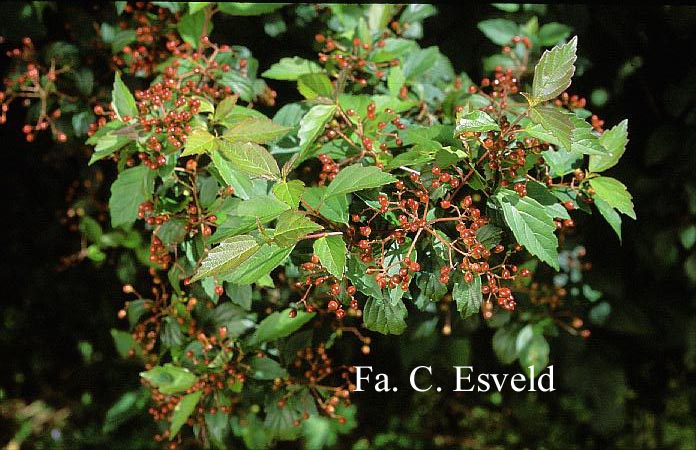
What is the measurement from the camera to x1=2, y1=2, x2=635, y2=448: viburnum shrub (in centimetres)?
112

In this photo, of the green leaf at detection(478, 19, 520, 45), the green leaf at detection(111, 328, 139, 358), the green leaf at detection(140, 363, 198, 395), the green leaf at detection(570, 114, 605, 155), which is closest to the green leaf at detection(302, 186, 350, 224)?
the green leaf at detection(570, 114, 605, 155)

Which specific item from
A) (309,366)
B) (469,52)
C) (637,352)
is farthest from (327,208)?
(637,352)

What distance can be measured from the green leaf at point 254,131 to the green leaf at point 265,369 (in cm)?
53

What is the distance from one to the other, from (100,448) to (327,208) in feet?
6.38

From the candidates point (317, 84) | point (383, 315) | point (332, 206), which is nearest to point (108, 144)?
point (317, 84)

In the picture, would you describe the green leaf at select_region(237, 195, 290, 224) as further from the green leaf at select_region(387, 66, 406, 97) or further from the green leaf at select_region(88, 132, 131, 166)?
the green leaf at select_region(387, 66, 406, 97)

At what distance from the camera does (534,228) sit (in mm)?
1134

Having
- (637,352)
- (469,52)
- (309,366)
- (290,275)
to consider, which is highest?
(469,52)

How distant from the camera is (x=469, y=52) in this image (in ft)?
6.82

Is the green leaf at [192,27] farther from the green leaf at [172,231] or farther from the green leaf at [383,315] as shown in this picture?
the green leaf at [383,315]

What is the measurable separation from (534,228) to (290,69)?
0.73 meters

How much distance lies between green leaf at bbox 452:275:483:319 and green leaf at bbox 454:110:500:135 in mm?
252

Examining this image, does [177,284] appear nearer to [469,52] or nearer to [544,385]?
[469,52]

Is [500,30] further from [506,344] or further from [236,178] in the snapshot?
[236,178]
